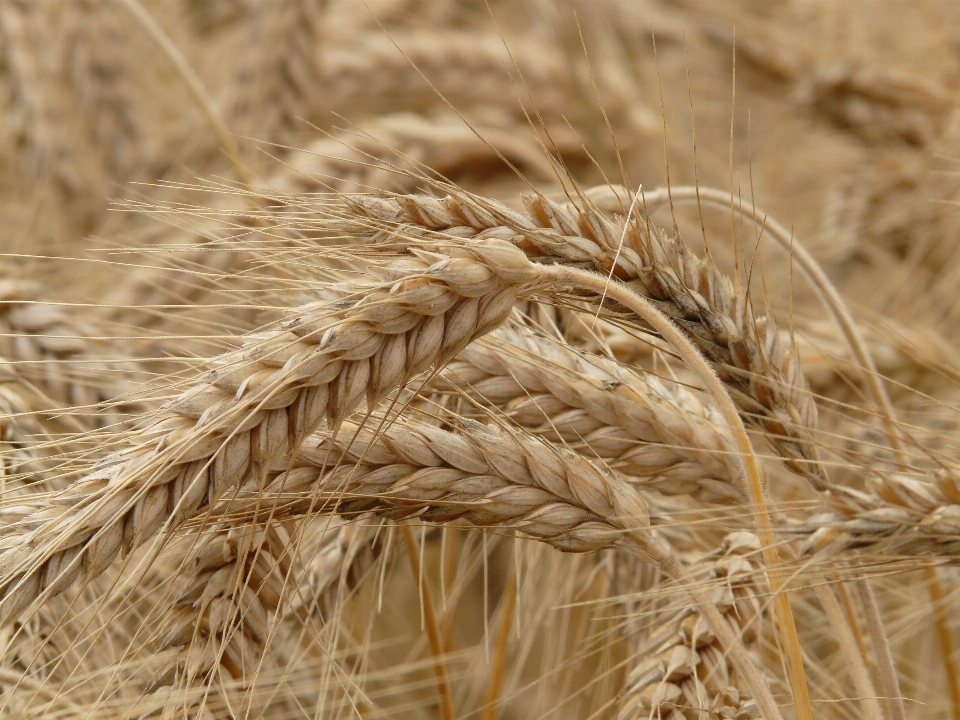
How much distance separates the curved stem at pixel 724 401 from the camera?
535mm

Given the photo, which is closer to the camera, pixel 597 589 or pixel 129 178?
pixel 597 589

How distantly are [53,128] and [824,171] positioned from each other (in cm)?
174

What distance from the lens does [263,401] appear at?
48 cm

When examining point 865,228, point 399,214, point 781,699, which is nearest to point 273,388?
point 399,214

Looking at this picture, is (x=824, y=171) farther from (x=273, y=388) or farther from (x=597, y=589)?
(x=273, y=388)

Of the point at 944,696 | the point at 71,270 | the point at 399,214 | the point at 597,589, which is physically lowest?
the point at 944,696

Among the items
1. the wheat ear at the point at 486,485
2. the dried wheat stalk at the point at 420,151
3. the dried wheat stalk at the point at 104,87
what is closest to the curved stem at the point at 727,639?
the wheat ear at the point at 486,485

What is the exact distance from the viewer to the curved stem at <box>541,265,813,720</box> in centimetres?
53

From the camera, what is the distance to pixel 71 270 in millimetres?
1482

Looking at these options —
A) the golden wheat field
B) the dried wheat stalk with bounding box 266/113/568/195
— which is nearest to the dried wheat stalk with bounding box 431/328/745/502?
the golden wheat field

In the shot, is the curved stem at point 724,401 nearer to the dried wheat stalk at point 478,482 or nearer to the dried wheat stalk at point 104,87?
Result: the dried wheat stalk at point 478,482

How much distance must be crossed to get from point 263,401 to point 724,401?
11.2 inches

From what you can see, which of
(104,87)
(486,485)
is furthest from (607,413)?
(104,87)

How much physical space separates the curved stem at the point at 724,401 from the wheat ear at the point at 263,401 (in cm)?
4
